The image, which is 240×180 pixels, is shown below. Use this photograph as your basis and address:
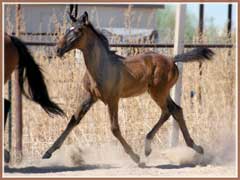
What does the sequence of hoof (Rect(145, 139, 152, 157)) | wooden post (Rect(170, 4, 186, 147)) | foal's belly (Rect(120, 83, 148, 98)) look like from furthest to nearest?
wooden post (Rect(170, 4, 186, 147)) → hoof (Rect(145, 139, 152, 157)) → foal's belly (Rect(120, 83, 148, 98))

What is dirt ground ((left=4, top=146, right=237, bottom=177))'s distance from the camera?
7.46 m

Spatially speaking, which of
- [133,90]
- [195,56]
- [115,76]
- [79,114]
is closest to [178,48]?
[195,56]

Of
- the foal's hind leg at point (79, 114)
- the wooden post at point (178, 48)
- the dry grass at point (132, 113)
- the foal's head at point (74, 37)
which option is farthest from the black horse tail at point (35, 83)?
the wooden post at point (178, 48)

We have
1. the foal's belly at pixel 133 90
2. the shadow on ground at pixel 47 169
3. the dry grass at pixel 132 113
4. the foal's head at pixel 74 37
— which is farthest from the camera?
the dry grass at pixel 132 113

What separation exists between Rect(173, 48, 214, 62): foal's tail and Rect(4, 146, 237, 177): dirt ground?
4.22ft

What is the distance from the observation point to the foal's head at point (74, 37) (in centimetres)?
743

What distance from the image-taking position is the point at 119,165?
8195 millimetres

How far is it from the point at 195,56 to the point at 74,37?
6.44 feet

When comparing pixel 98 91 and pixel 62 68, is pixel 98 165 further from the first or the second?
pixel 62 68

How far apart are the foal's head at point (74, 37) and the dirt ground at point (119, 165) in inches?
60.0

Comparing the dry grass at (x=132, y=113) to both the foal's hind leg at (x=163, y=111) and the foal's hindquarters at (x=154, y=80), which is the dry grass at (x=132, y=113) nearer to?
the foal's hind leg at (x=163, y=111)

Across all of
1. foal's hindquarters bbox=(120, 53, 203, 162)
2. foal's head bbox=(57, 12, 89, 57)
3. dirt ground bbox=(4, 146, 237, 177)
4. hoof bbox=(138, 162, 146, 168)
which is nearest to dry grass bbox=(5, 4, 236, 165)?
dirt ground bbox=(4, 146, 237, 177)

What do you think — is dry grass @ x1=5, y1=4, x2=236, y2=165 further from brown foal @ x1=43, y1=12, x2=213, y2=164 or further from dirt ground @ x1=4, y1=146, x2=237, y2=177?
brown foal @ x1=43, y1=12, x2=213, y2=164

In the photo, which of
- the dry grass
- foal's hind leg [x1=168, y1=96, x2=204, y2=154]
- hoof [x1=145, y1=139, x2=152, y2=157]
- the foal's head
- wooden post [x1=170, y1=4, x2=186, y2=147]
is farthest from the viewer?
the dry grass
